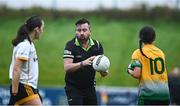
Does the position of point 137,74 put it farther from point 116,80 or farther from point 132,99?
point 116,80

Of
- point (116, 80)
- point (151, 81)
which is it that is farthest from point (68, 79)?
point (116, 80)

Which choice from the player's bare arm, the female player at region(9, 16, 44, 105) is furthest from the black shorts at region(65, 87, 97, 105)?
the player's bare arm

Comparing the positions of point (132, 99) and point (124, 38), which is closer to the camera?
point (132, 99)

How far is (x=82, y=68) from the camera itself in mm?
9383

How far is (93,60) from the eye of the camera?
30.0 ft

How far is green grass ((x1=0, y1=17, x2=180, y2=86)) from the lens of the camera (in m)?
23.1

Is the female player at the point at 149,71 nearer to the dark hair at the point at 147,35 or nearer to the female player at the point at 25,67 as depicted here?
the dark hair at the point at 147,35

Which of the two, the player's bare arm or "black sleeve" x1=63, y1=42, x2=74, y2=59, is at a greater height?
"black sleeve" x1=63, y1=42, x2=74, y2=59

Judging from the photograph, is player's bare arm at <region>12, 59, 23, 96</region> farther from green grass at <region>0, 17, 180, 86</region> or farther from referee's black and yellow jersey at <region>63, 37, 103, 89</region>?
green grass at <region>0, 17, 180, 86</region>

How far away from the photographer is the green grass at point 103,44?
75.8 ft

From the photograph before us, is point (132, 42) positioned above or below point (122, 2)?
below

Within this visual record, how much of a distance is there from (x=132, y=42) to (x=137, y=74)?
1515 cm

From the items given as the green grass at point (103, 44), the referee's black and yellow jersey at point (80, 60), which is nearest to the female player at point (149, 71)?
the referee's black and yellow jersey at point (80, 60)

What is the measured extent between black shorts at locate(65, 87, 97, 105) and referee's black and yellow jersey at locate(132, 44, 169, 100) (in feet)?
2.87
